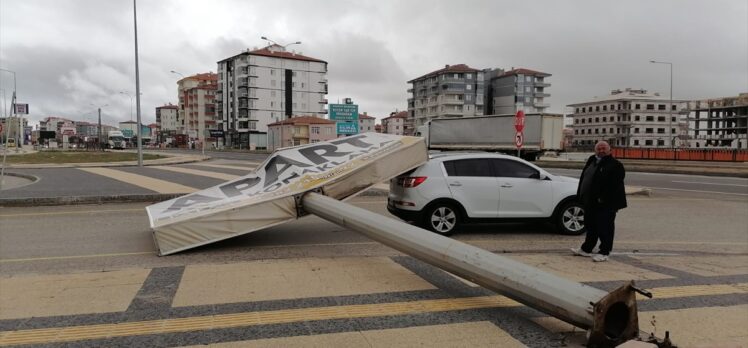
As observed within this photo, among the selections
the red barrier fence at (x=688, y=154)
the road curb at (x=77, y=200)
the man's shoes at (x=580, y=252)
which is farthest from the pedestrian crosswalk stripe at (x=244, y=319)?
the red barrier fence at (x=688, y=154)

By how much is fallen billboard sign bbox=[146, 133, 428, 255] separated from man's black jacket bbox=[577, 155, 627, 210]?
10.2 feet

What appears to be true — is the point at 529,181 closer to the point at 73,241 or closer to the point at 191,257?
the point at 191,257

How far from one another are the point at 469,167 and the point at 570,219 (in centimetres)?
206

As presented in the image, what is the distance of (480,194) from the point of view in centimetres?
900

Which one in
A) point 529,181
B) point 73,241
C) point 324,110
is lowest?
point 73,241

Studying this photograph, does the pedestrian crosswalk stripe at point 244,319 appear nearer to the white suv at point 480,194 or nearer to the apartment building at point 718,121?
the white suv at point 480,194

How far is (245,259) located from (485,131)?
34699mm

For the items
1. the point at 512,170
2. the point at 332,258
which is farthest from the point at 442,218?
the point at 332,258

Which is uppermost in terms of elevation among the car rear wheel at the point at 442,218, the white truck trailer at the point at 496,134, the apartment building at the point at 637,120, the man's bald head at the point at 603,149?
the apartment building at the point at 637,120

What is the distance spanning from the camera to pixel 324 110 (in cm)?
12356

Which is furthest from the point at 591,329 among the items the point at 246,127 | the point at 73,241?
the point at 246,127

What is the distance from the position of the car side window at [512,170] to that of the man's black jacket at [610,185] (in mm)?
2213

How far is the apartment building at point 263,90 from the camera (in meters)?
111

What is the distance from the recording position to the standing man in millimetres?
6930
